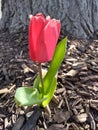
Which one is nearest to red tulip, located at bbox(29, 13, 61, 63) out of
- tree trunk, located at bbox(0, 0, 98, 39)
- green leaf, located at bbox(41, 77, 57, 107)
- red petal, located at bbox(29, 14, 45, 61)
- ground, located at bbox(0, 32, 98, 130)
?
red petal, located at bbox(29, 14, 45, 61)

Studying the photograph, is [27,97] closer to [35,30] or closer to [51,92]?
[51,92]

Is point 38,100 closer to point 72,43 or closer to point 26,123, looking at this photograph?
point 26,123

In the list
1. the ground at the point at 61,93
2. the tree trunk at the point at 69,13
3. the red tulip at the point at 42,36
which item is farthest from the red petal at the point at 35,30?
the tree trunk at the point at 69,13

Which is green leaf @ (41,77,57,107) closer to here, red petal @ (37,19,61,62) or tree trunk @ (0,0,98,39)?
red petal @ (37,19,61,62)

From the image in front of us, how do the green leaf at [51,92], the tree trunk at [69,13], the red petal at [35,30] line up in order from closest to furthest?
the red petal at [35,30] < the green leaf at [51,92] < the tree trunk at [69,13]

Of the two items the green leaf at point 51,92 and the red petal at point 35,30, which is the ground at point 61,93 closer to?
the green leaf at point 51,92

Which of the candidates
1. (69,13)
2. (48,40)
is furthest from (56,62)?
(69,13)

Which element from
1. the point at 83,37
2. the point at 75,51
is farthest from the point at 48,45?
the point at 83,37
